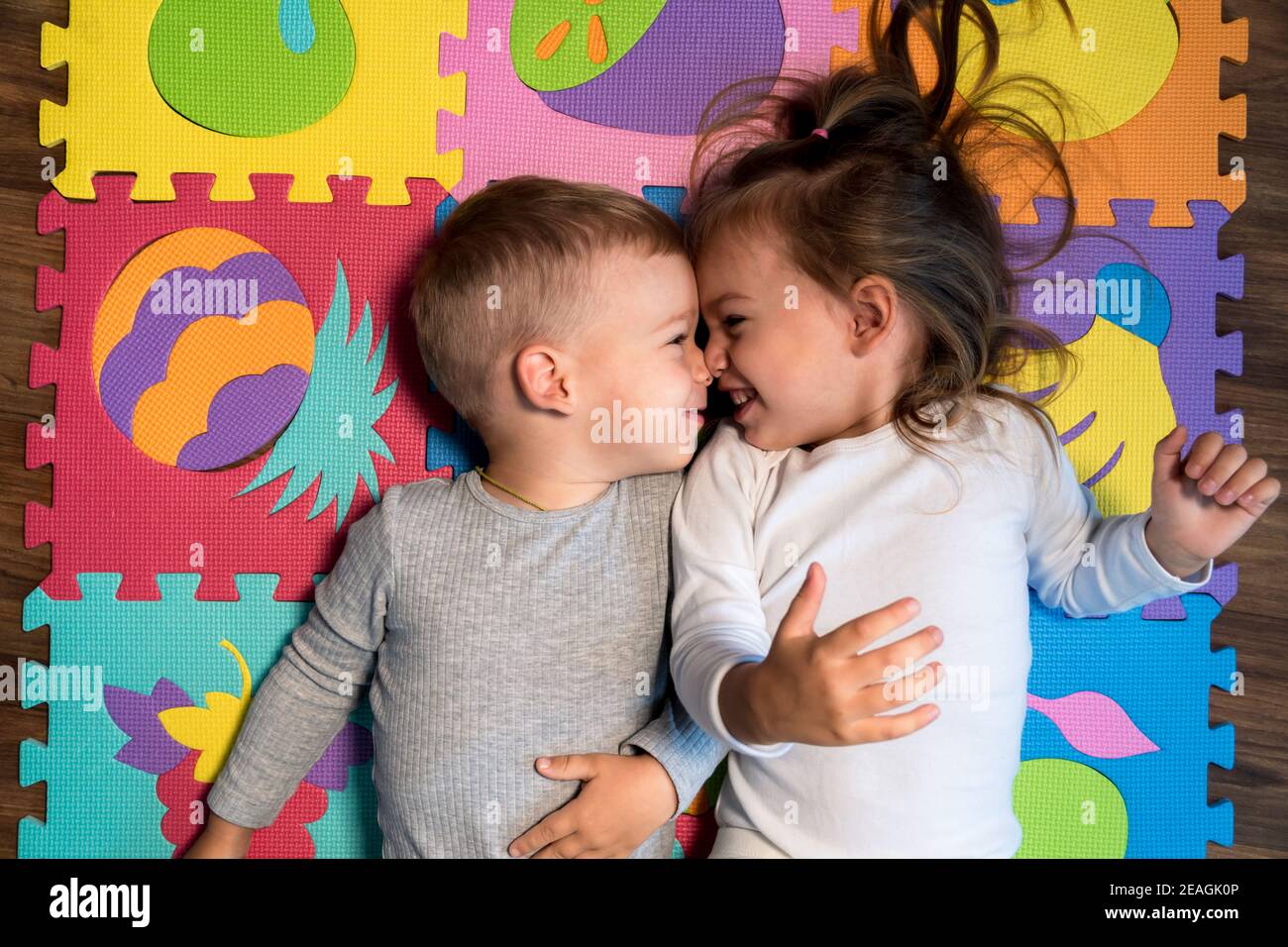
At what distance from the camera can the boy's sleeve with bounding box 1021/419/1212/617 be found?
3.69 feet

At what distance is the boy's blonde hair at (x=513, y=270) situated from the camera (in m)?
1.06

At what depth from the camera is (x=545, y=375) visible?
41.9 inches

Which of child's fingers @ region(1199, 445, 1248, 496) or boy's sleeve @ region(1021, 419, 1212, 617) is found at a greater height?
child's fingers @ region(1199, 445, 1248, 496)

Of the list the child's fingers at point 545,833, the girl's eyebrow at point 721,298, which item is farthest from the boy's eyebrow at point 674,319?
the child's fingers at point 545,833

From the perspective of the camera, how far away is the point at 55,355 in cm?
124

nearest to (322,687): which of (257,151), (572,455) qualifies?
(572,455)

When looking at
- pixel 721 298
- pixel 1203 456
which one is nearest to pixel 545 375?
pixel 721 298

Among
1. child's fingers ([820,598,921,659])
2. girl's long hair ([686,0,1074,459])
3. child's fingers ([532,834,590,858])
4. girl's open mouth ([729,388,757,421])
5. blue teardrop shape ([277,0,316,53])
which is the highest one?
blue teardrop shape ([277,0,316,53])

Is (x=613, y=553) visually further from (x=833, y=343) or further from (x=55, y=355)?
(x=55, y=355)

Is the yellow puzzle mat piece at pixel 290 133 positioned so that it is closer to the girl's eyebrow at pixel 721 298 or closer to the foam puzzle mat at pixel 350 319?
the foam puzzle mat at pixel 350 319

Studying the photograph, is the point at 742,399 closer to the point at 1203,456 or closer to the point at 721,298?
the point at 721,298

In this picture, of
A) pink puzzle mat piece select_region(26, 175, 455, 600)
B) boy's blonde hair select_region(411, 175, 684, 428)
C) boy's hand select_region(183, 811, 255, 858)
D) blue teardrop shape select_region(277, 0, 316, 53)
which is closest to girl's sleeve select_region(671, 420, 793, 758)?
boy's blonde hair select_region(411, 175, 684, 428)

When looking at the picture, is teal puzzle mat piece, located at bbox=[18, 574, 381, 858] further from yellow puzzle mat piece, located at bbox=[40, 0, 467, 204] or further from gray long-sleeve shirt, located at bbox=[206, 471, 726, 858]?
yellow puzzle mat piece, located at bbox=[40, 0, 467, 204]

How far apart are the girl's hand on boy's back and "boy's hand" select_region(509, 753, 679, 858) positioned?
0.90ft
